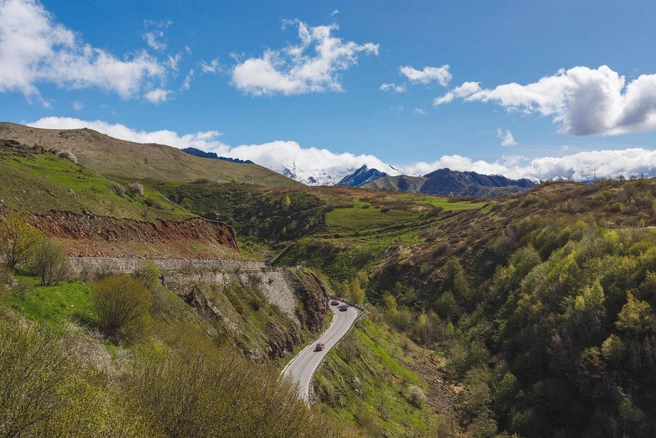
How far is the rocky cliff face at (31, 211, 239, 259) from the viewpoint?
114 feet

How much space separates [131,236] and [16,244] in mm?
17914

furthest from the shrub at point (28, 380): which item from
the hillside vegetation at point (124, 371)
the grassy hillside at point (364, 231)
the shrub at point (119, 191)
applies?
the grassy hillside at point (364, 231)

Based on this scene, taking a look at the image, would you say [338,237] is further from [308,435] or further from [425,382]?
[308,435]

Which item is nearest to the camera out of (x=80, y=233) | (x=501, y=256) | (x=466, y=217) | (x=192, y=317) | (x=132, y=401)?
(x=132, y=401)

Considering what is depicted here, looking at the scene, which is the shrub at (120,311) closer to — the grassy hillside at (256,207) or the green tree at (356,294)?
the green tree at (356,294)

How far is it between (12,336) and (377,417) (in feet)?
127

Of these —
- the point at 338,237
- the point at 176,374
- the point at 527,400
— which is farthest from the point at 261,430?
the point at 338,237

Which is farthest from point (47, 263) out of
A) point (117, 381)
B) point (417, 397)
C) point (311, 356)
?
point (417, 397)

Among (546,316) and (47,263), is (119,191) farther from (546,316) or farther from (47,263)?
(546,316)

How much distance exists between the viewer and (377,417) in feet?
139

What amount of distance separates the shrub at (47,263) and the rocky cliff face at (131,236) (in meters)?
7.18

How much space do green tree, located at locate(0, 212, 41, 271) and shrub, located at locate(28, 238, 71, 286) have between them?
480 millimetres

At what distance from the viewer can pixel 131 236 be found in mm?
42156

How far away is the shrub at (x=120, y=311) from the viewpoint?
23094mm
